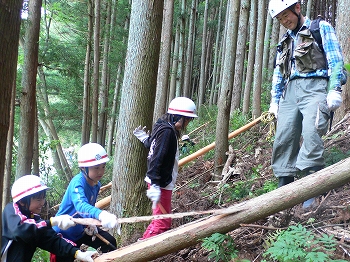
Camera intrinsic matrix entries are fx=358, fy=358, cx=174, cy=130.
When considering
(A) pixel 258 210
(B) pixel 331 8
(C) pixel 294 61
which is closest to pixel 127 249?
(A) pixel 258 210

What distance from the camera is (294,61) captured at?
4.04m

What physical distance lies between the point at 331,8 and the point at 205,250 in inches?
676

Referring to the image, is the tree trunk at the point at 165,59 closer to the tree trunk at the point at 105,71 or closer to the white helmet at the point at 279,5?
the tree trunk at the point at 105,71

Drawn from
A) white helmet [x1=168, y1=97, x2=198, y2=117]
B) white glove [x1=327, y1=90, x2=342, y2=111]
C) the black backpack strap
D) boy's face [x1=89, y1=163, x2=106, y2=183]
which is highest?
the black backpack strap

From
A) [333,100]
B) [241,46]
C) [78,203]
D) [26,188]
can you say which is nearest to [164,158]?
[78,203]

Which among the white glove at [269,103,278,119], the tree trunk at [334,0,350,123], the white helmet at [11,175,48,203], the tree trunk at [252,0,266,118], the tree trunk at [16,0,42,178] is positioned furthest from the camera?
the tree trunk at [252,0,266,118]

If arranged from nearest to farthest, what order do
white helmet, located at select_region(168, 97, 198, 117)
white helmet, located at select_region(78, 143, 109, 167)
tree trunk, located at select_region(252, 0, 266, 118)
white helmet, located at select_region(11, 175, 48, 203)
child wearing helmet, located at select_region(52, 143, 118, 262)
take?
1. white helmet, located at select_region(11, 175, 48, 203)
2. child wearing helmet, located at select_region(52, 143, 118, 262)
3. white helmet, located at select_region(78, 143, 109, 167)
4. white helmet, located at select_region(168, 97, 198, 117)
5. tree trunk, located at select_region(252, 0, 266, 118)

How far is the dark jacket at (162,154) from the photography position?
4102 mm

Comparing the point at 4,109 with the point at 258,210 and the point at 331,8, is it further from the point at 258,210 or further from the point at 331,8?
the point at 331,8

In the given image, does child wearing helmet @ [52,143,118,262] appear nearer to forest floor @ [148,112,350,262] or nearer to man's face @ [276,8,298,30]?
forest floor @ [148,112,350,262]

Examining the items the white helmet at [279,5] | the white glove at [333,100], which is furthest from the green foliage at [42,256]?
the white helmet at [279,5]

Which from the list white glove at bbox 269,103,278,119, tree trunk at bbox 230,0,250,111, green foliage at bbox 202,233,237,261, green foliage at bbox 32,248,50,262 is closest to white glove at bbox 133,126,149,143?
white glove at bbox 269,103,278,119

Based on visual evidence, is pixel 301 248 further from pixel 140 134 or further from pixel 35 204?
pixel 140 134

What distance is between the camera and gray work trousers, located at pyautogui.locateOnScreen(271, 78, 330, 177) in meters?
3.66
